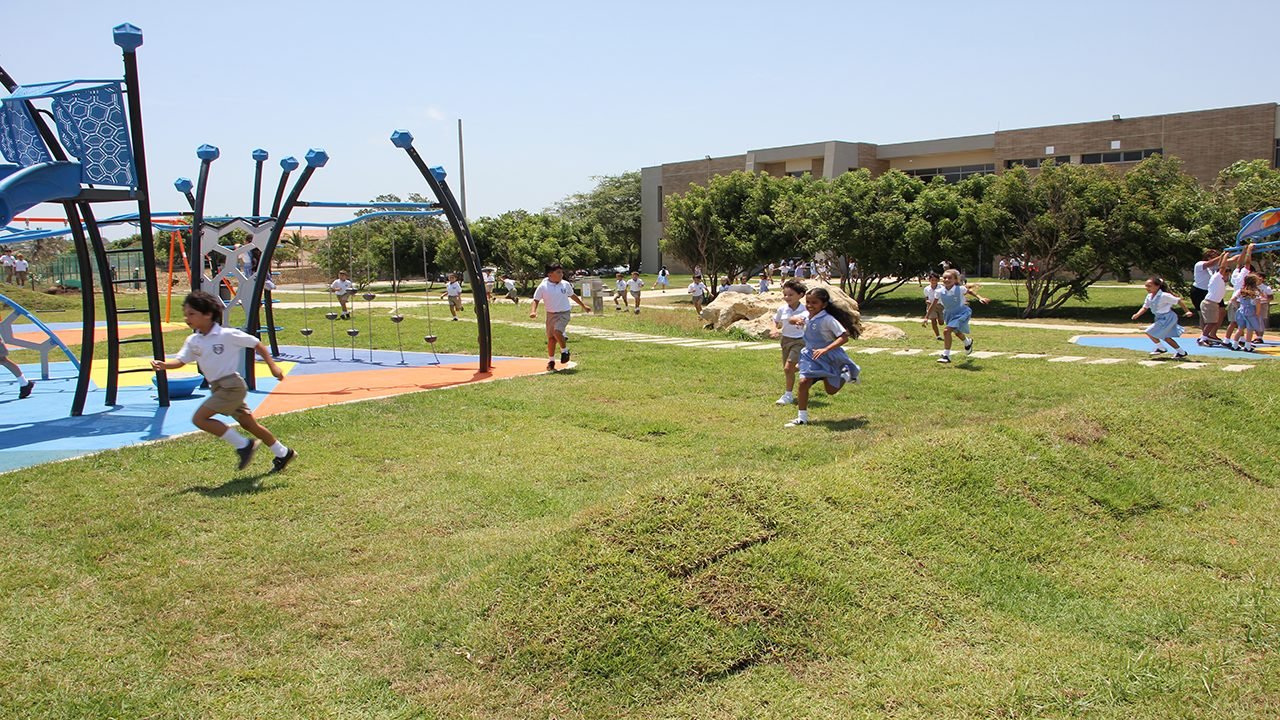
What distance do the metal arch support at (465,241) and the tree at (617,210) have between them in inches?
1887

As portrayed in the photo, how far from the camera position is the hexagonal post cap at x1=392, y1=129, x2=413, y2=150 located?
1182 cm

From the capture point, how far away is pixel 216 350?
7.05 metres

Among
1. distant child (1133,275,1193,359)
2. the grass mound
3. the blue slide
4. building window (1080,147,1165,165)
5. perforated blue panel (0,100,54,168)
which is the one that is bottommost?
the grass mound

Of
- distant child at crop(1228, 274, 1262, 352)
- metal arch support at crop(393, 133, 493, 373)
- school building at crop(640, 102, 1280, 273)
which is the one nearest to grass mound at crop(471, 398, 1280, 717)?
metal arch support at crop(393, 133, 493, 373)

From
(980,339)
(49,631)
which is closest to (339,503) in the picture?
(49,631)

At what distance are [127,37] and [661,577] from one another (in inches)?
316

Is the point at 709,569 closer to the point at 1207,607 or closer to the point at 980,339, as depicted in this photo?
the point at 1207,607

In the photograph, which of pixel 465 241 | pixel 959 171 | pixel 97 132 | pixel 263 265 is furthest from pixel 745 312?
pixel 959 171

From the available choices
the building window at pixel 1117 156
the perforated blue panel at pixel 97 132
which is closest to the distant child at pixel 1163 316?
the perforated blue panel at pixel 97 132

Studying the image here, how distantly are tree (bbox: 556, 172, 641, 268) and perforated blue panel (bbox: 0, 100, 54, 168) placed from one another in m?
52.5

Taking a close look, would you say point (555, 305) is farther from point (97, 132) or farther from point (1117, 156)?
point (1117, 156)

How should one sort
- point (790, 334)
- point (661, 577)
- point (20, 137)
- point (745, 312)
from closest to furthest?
point (661, 577) → point (20, 137) → point (790, 334) → point (745, 312)

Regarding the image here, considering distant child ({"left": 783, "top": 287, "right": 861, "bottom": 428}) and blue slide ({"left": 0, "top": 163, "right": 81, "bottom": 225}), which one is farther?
distant child ({"left": 783, "top": 287, "right": 861, "bottom": 428})

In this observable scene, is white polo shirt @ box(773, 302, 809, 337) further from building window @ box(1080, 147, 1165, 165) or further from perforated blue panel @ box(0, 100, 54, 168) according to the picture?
building window @ box(1080, 147, 1165, 165)
